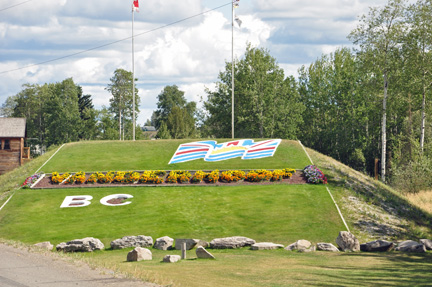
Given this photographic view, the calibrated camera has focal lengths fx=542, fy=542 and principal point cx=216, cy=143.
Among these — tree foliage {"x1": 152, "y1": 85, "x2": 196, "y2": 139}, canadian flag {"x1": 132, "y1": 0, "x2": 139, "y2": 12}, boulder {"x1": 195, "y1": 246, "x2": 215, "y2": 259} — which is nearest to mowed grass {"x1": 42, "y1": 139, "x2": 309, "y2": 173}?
canadian flag {"x1": 132, "y1": 0, "x2": 139, "y2": 12}

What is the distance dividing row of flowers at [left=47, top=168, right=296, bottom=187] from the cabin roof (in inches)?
1072

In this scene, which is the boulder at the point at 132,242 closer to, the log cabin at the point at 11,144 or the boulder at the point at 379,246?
the boulder at the point at 379,246

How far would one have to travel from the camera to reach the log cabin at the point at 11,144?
2766 inches

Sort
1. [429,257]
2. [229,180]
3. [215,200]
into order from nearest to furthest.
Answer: [429,257]
[215,200]
[229,180]

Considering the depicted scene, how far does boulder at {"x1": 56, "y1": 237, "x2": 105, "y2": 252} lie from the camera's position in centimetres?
3219

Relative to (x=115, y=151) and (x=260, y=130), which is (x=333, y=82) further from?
(x=115, y=151)

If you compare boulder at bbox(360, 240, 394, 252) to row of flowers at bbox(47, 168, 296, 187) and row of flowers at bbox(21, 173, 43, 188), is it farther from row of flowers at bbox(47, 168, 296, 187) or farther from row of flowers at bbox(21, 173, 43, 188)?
row of flowers at bbox(21, 173, 43, 188)

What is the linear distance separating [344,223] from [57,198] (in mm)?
22777

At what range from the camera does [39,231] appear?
124 ft

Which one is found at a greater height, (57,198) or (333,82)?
(333,82)

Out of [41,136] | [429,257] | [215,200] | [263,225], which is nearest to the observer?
[429,257]

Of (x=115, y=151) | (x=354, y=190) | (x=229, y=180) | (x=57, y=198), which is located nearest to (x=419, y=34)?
(x=354, y=190)

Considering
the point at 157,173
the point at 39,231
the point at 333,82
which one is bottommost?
the point at 39,231

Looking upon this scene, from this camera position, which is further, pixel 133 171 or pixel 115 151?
pixel 115 151
